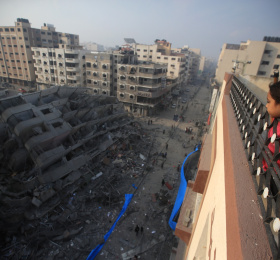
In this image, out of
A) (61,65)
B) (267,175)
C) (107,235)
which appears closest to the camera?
(267,175)

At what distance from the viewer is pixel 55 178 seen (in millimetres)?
12273

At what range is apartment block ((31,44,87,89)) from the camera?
32281mm

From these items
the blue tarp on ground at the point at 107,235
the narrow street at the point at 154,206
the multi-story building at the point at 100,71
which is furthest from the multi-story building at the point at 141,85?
the blue tarp on ground at the point at 107,235

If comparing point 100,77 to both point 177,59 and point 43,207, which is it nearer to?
point 177,59

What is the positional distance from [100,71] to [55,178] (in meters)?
23.5

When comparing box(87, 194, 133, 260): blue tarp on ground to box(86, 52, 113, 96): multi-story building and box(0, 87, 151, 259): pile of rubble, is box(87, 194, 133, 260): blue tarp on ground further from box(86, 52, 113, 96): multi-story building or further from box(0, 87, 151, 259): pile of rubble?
box(86, 52, 113, 96): multi-story building

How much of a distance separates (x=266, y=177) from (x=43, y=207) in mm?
12652

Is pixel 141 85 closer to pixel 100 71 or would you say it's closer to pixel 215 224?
pixel 100 71

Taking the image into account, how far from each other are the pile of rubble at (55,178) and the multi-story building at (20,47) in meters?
30.8

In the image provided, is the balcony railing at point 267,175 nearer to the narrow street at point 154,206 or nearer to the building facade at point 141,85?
the narrow street at point 154,206

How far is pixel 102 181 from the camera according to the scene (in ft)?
45.4

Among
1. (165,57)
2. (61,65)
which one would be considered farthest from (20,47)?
(165,57)

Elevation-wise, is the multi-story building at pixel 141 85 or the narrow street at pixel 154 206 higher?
the multi-story building at pixel 141 85

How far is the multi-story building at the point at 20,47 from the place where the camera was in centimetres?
3841
